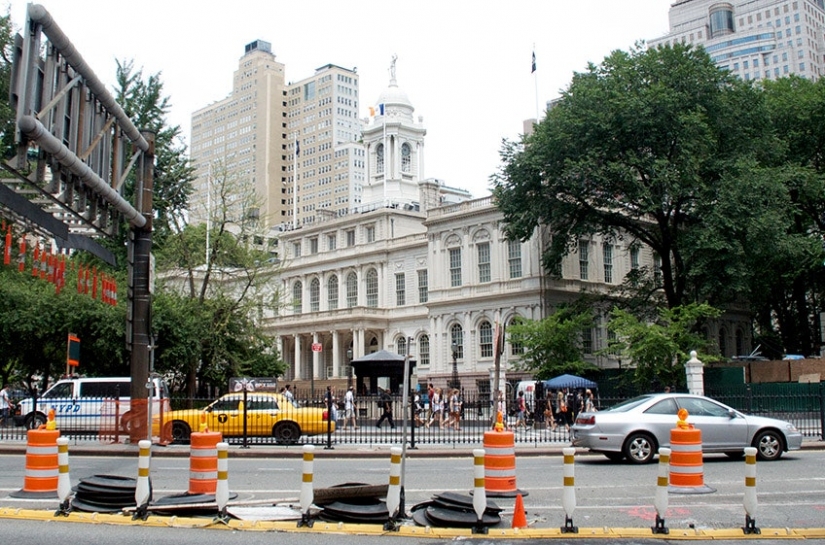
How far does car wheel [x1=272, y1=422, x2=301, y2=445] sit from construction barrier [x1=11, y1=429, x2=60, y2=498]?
1192 centimetres

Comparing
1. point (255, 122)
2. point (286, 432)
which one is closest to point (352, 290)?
point (286, 432)

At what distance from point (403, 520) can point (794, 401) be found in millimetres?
22205

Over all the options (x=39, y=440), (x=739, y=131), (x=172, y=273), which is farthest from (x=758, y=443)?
(x=172, y=273)

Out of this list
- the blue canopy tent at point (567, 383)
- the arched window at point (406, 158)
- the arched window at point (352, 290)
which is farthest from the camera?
the arched window at point (406, 158)

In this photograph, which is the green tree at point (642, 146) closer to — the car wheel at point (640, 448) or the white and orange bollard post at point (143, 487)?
the car wheel at point (640, 448)

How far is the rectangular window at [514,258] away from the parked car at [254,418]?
32114 mm

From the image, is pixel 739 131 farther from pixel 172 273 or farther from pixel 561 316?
pixel 172 273

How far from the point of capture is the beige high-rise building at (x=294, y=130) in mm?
157375

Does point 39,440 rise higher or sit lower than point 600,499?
higher

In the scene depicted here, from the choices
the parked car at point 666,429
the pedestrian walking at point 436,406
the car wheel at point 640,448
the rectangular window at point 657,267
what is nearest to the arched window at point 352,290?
the rectangular window at point 657,267

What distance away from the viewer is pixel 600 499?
12.8m

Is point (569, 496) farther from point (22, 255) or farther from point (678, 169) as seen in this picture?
point (678, 169)

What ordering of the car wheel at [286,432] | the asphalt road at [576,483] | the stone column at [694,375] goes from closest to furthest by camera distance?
the asphalt road at [576,483]
the car wheel at [286,432]
the stone column at [694,375]

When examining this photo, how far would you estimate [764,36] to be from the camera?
500ft
